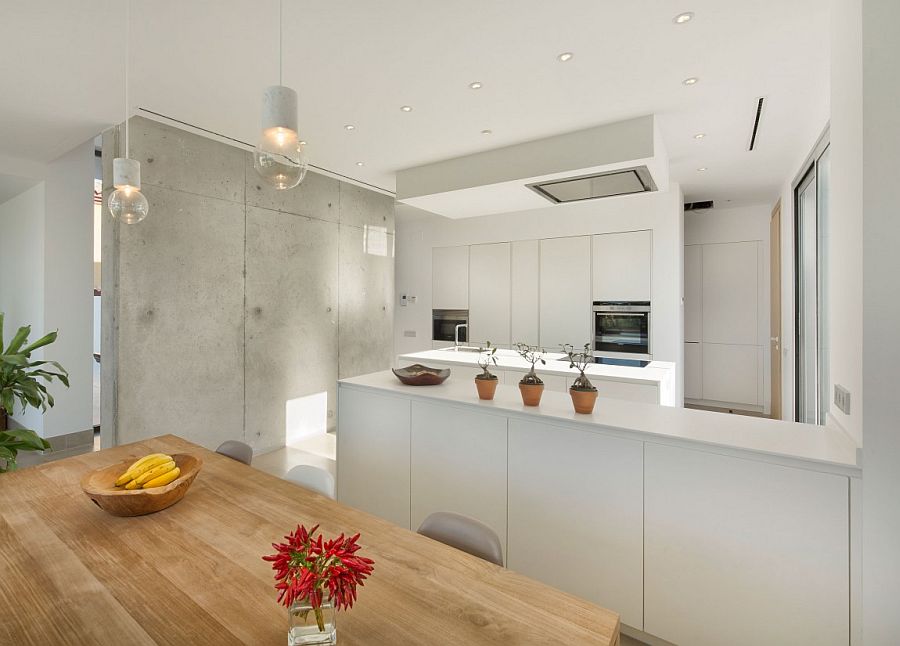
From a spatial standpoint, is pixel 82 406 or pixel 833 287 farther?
pixel 82 406

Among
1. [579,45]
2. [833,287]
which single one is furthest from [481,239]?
[833,287]

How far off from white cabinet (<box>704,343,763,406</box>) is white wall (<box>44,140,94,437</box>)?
7.50 m

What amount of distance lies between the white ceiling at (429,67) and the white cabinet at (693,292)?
268cm

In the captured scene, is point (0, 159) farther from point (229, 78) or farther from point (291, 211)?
point (229, 78)

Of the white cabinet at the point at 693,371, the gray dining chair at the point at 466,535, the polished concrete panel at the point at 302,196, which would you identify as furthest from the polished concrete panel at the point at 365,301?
the white cabinet at the point at 693,371

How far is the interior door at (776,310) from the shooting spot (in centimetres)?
471

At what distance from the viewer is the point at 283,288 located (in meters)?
4.41

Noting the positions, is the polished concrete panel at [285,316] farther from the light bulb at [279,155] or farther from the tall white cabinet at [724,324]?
the tall white cabinet at [724,324]

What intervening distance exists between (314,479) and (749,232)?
6.31 metres

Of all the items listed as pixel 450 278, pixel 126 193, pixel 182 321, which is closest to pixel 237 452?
pixel 126 193

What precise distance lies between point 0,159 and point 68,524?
425 cm

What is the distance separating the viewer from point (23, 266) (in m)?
4.55

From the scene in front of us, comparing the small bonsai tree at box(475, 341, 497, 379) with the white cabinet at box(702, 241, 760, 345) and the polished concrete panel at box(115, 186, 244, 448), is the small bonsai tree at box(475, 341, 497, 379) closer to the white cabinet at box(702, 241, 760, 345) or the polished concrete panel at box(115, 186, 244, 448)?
the polished concrete panel at box(115, 186, 244, 448)

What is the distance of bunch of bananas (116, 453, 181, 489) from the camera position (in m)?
1.52
